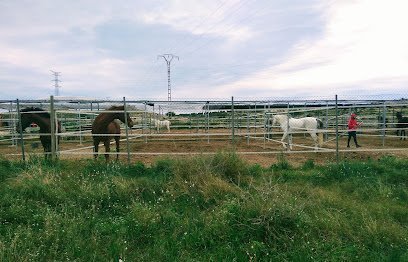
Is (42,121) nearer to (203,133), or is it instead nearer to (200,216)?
(200,216)

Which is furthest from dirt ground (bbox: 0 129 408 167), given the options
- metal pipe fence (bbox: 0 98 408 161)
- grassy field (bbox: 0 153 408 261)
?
grassy field (bbox: 0 153 408 261)

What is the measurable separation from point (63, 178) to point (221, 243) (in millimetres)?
3644

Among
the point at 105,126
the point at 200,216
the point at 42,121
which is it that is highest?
the point at 42,121

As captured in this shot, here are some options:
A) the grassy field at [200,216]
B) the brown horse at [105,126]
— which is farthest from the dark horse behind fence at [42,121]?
the grassy field at [200,216]

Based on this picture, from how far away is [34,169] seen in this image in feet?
19.8

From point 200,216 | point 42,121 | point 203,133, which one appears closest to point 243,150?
point 203,133

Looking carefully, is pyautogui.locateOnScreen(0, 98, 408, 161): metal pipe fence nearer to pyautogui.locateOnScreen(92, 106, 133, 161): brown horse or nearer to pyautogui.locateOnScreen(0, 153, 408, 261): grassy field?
pyautogui.locateOnScreen(92, 106, 133, 161): brown horse

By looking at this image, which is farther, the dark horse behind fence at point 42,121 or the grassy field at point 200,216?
the dark horse behind fence at point 42,121

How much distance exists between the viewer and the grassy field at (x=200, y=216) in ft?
11.4

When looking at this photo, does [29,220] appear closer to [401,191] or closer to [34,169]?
→ [34,169]

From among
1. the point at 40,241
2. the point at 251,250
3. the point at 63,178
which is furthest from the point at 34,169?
the point at 251,250

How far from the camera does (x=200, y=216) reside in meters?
4.32

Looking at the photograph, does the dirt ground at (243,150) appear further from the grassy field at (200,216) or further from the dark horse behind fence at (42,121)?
the grassy field at (200,216)

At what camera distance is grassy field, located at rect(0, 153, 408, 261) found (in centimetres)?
348
